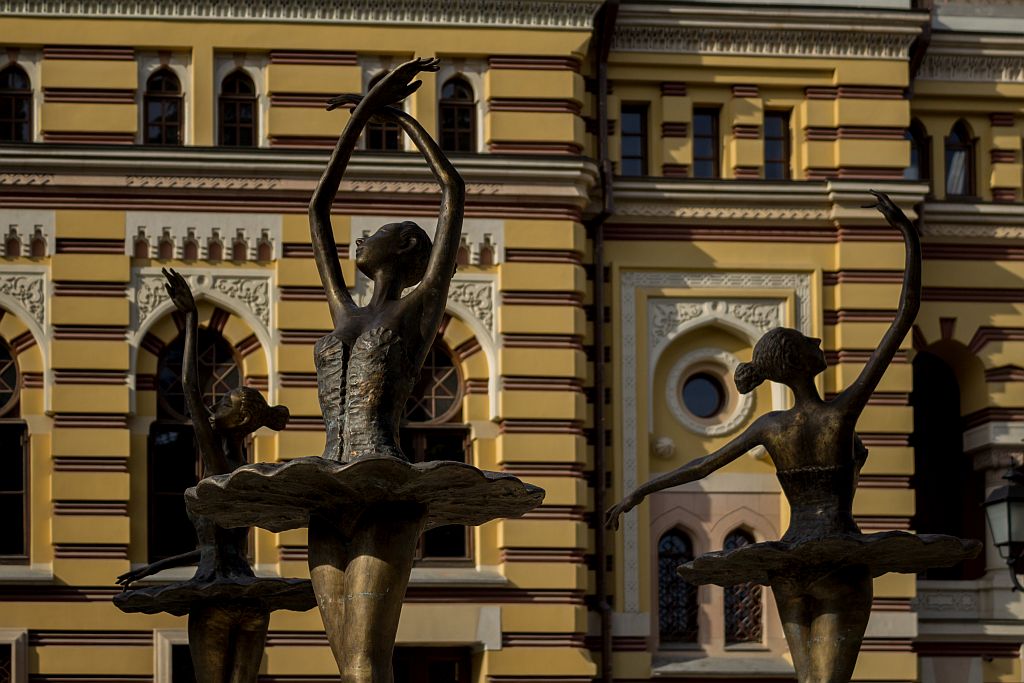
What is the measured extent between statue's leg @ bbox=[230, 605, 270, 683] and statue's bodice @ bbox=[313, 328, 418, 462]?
355 centimetres

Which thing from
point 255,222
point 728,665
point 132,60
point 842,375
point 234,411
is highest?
point 132,60

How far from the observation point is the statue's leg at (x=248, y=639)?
1462cm

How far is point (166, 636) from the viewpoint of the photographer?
86.0 feet

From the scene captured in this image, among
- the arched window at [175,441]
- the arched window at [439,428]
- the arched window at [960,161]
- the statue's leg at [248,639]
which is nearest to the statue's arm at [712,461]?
the statue's leg at [248,639]

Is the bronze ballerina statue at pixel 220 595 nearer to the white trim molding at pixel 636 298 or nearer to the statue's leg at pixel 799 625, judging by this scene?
the statue's leg at pixel 799 625

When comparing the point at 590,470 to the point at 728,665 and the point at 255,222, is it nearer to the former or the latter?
the point at 728,665

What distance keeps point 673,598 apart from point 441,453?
11.4 ft

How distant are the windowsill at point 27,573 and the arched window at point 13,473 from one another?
32cm

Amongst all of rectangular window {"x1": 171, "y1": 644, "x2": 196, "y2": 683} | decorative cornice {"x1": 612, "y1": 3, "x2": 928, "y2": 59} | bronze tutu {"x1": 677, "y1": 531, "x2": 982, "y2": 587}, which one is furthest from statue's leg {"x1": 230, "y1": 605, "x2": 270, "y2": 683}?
decorative cornice {"x1": 612, "y1": 3, "x2": 928, "y2": 59}

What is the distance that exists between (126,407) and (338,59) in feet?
15.8

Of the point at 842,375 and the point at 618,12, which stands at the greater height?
the point at 618,12

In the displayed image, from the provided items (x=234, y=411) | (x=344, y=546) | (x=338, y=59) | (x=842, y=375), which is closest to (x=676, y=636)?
(x=842, y=375)

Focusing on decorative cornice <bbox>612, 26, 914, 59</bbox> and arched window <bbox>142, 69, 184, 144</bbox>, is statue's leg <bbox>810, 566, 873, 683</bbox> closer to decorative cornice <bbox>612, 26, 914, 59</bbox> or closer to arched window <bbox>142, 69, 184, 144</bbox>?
arched window <bbox>142, 69, 184, 144</bbox>

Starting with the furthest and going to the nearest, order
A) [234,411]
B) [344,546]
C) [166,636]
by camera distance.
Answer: [166,636] → [234,411] → [344,546]
